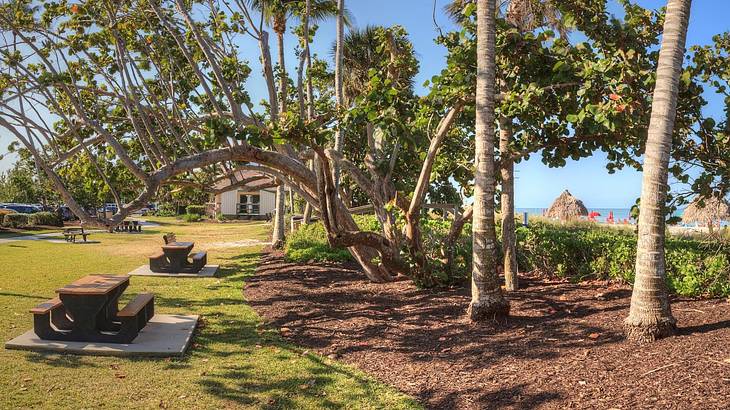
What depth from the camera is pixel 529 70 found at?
8.20 meters

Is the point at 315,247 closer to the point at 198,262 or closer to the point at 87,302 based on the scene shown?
the point at 198,262

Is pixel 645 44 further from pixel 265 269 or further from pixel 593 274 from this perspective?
pixel 265 269

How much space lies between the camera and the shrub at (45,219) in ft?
103

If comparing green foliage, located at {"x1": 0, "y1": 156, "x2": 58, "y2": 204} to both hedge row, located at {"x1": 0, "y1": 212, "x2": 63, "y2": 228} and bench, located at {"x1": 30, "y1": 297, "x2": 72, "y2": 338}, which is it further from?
bench, located at {"x1": 30, "y1": 297, "x2": 72, "y2": 338}

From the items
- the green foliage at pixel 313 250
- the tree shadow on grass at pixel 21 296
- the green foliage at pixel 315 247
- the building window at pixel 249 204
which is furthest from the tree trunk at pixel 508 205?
the building window at pixel 249 204

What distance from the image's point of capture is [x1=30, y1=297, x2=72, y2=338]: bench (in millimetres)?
6870

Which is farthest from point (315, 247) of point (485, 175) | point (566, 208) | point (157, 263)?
point (566, 208)

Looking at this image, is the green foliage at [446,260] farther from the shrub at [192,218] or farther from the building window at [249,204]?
the building window at [249,204]

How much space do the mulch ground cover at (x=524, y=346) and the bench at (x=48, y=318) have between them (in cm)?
313

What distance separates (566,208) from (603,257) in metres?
21.7

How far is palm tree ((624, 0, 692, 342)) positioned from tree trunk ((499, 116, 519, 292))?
3397 millimetres

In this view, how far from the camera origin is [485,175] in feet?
22.3

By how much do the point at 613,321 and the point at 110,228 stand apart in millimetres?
6424

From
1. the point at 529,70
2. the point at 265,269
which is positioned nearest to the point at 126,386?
the point at 529,70
